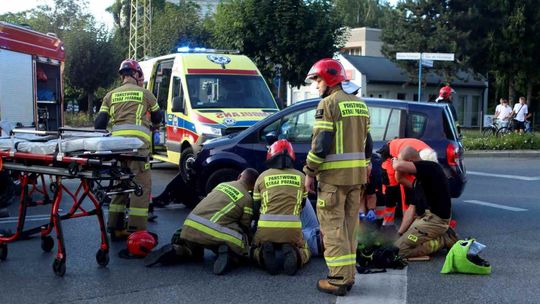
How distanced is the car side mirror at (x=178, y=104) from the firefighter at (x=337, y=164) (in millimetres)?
6712

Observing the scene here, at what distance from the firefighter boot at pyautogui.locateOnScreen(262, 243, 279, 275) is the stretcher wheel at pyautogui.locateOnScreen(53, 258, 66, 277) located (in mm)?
1872

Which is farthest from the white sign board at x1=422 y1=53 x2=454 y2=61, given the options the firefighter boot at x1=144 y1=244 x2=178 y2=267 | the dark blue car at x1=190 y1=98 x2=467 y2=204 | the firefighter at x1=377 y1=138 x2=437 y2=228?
the firefighter boot at x1=144 y1=244 x2=178 y2=267

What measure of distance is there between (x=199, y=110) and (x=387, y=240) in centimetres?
576

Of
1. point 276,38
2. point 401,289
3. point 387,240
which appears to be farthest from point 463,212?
point 276,38

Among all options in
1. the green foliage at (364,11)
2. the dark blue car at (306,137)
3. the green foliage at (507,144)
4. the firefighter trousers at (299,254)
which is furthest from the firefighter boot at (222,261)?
the green foliage at (364,11)

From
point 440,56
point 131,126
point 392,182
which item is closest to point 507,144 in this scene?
point 440,56

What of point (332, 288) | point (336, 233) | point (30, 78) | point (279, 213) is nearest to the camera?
point (336, 233)

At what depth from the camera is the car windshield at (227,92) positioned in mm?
12203

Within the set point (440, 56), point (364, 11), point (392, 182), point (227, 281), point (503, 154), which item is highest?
point (364, 11)

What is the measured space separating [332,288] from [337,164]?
1.07m

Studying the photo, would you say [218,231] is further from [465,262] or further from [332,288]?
[465,262]

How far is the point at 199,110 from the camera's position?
468 inches

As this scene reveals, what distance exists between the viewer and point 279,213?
6266mm

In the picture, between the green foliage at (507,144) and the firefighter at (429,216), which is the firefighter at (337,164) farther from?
the green foliage at (507,144)
